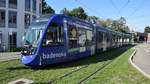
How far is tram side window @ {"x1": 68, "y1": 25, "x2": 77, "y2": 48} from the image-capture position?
667 inches

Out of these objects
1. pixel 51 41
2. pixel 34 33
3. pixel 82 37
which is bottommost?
pixel 51 41

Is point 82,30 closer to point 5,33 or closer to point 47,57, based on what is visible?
point 47,57

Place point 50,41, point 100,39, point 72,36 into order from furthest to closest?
point 100,39 → point 72,36 → point 50,41

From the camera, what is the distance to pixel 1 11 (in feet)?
141

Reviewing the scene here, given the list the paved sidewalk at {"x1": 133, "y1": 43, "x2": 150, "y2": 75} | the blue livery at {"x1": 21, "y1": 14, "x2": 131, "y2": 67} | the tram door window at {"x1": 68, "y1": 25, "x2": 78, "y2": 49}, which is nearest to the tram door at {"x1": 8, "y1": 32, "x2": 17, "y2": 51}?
the paved sidewalk at {"x1": 133, "y1": 43, "x2": 150, "y2": 75}

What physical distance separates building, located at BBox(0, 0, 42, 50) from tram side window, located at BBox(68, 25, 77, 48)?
24455mm

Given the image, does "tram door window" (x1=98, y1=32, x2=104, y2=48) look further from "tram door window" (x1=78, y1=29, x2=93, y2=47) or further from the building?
the building

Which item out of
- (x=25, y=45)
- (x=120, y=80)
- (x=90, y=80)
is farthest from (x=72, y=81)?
(x=25, y=45)

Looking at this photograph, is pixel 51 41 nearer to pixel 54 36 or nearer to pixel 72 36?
pixel 54 36

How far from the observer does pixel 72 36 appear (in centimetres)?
1748

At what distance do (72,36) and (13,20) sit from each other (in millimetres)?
29497

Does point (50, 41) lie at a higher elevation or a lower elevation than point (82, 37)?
lower

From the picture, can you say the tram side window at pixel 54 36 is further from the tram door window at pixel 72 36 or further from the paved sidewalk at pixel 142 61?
the paved sidewalk at pixel 142 61

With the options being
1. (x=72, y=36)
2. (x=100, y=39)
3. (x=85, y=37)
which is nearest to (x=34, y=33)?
(x=72, y=36)
